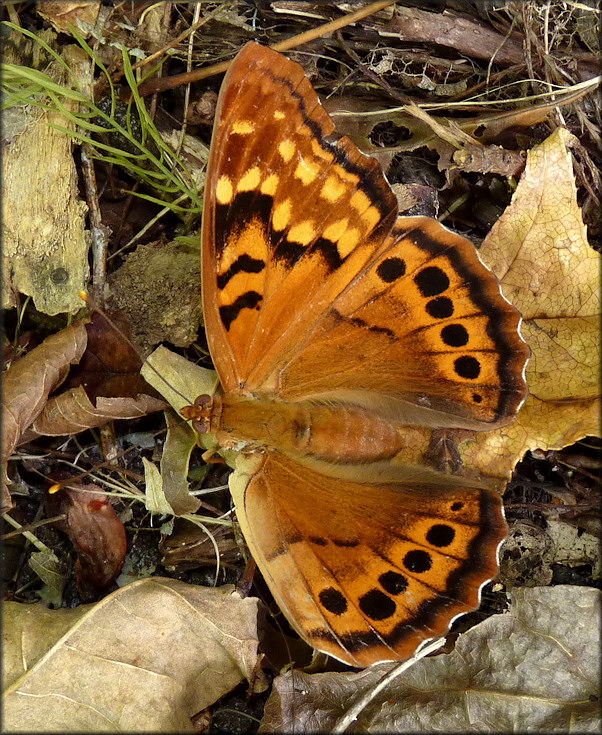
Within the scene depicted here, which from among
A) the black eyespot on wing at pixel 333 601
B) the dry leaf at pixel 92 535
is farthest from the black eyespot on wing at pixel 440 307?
the dry leaf at pixel 92 535

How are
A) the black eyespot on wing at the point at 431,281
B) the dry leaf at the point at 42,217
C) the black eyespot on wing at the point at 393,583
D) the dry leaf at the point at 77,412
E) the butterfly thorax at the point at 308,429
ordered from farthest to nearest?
the dry leaf at the point at 42,217, the dry leaf at the point at 77,412, the butterfly thorax at the point at 308,429, the black eyespot on wing at the point at 431,281, the black eyespot on wing at the point at 393,583

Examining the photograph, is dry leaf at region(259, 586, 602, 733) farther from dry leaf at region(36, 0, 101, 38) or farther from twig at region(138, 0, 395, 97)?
dry leaf at region(36, 0, 101, 38)

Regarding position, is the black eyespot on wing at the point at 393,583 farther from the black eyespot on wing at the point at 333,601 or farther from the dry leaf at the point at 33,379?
the dry leaf at the point at 33,379

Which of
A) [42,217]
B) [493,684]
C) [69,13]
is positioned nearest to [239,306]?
[42,217]

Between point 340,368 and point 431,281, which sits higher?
point 431,281

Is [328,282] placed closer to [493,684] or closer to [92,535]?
[92,535]

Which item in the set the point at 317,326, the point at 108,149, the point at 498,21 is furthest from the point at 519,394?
the point at 108,149

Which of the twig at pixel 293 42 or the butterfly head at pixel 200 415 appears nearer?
the butterfly head at pixel 200 415
